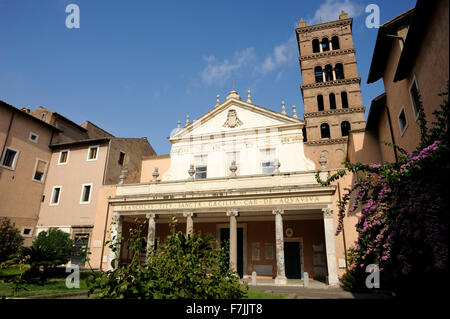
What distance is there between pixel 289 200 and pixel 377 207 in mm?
7768

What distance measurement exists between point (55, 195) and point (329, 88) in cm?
2843

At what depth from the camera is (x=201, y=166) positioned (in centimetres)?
2184

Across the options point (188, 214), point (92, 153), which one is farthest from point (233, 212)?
point (92, 153)

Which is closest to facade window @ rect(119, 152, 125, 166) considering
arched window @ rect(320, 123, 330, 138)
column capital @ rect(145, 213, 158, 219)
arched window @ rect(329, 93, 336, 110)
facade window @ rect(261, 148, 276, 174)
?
column capital @ rect(145, 213, 158, 219)

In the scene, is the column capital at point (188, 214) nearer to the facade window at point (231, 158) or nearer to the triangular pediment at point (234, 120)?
the facade window at point (231, 158)

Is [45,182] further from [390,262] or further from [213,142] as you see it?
[390,262]

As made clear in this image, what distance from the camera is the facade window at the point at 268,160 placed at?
20.3 meters

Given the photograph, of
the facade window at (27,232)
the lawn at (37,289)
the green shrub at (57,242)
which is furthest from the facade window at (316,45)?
the facade window at (27,232)

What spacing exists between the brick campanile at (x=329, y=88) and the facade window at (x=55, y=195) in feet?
75.3

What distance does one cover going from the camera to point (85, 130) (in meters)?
29.3

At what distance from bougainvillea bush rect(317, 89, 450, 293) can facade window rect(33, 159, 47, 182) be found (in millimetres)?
24287

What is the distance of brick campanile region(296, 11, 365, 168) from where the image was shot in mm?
28562
